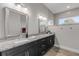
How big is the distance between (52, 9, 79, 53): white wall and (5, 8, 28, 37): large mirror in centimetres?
149

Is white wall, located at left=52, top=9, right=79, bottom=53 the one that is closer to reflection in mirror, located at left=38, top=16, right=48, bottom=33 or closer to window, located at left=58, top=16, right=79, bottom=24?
window, located at left=58, top=16, right=79, bottom=24

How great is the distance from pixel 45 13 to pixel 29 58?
122 inches

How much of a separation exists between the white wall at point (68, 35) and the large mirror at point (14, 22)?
1491 mm

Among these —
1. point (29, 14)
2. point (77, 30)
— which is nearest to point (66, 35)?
point (77, 30)

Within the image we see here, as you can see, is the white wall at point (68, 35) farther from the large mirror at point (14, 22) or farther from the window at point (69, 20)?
the large mirror at point (14, 22)

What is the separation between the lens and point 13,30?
2195 millimetres

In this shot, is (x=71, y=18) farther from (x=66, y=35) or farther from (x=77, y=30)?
(x=66, y=35)

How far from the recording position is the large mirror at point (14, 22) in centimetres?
198

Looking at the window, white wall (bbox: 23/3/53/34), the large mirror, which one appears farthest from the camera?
the window

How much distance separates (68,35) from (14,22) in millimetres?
2869

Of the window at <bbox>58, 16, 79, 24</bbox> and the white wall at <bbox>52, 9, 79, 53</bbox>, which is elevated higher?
the window at <bbox>58, 16, 79, 24</bbox>

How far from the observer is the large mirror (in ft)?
6.50

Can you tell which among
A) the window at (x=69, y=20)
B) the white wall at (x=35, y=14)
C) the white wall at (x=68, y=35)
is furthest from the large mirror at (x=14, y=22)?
the window at (x=69, y=20)

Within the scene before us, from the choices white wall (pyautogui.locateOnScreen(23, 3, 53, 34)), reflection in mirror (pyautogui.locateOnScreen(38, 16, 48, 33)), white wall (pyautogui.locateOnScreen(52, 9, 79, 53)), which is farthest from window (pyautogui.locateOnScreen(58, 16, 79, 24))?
reflection in mirror (pyautogui.locateOnScreen(38, 16, 48, 33))
